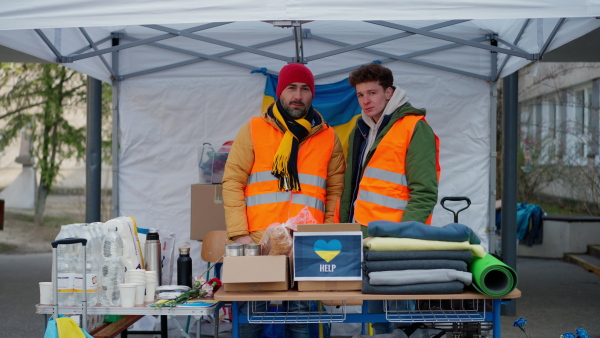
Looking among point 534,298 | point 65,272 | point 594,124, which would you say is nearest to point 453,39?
point 65,272

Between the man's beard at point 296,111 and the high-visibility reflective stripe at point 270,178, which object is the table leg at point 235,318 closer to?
the high-visibility reflective stripe at point 270,178

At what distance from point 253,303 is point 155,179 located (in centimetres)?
286

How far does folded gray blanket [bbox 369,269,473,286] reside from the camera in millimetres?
2799

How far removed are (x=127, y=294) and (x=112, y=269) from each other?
0.68 ft

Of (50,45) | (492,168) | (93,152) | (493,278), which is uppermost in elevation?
(50,45)

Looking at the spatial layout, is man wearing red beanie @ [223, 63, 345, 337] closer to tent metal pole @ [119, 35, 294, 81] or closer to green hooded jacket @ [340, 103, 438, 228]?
green hooded jacket @ [340, 103, 438, 228]

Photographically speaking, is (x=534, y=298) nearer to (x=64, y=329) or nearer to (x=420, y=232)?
(x=420, y=232)

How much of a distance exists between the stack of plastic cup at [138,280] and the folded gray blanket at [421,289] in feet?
3.49

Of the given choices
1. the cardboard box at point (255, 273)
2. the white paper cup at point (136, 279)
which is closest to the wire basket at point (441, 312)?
the cardboard box at point (255, 273)

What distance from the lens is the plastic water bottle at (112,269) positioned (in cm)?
320

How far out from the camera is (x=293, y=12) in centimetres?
310

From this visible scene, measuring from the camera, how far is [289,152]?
3828mm

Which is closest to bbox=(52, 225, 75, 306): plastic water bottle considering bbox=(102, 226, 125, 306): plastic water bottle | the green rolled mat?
bbox=(102, 226, 125, 306): plastic water bottle

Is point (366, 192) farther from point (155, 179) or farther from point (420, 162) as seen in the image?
point (155, 179)
